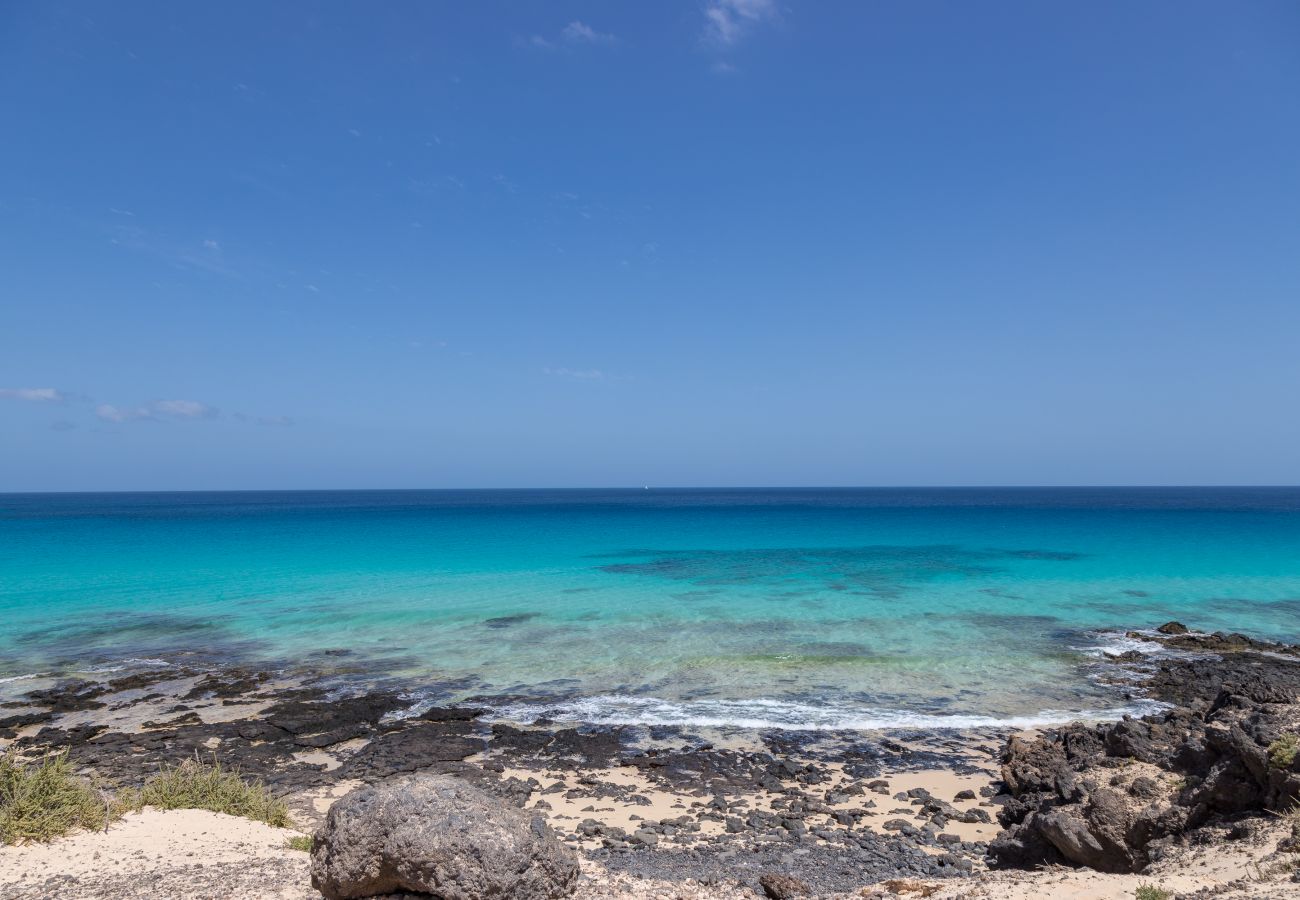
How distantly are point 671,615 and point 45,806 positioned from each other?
19.6 m

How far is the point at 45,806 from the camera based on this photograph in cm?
765

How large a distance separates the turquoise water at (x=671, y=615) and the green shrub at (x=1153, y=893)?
832 cm

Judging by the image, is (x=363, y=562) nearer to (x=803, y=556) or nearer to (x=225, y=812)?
(x=803, y=556)

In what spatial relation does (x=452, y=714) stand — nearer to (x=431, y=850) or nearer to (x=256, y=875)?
(x=256, y=875)

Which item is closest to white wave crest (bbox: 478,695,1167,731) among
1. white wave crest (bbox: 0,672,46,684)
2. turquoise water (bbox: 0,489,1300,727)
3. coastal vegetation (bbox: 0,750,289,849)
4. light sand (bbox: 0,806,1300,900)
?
turquoise water (bbox: 0,489,1300,727)

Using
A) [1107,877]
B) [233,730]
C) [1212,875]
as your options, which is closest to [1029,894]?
[1107,877]

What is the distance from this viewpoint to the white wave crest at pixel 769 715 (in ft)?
46.0

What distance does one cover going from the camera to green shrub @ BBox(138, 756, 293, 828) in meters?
8.87


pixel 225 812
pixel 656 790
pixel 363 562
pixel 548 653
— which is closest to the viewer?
pixel 225 812

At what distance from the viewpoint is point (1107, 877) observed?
22.0ft

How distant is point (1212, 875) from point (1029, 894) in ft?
4.75

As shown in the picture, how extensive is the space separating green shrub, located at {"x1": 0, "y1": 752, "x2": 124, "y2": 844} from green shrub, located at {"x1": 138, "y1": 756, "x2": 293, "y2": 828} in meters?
0.62

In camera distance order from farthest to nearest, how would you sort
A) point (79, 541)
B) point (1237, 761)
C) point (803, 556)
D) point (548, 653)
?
point (79, 541) → point (803, 556) → point (548, 653) → point (1237, 761)

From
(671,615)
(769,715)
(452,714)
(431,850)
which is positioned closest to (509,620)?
(671,615)
